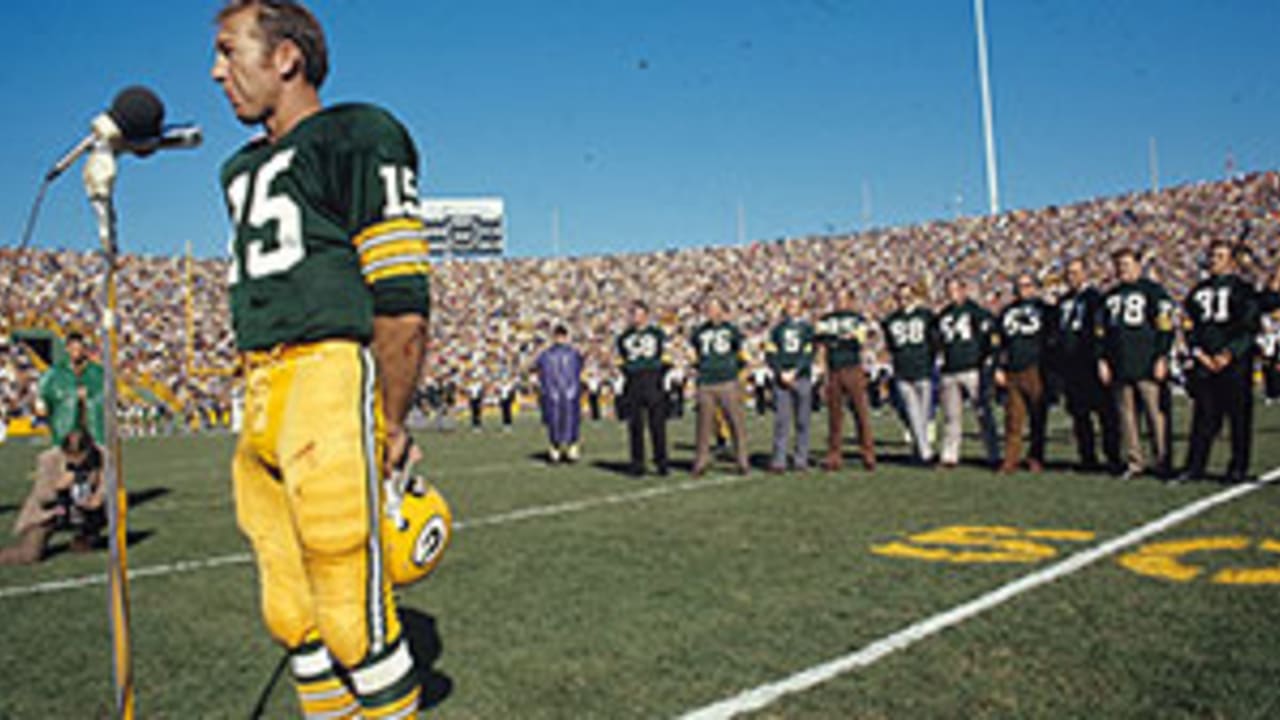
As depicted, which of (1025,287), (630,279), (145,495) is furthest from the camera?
(630,279)

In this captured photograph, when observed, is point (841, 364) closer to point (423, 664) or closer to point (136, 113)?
point (423, 664)

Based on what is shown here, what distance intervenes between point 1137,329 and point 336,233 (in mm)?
8391

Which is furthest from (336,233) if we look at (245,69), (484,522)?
(484,522)

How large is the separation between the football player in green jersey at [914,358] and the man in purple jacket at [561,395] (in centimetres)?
483

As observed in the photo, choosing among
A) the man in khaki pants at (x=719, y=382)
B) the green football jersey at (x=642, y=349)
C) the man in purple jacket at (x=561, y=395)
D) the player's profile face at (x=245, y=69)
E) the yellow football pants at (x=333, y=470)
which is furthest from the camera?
the man in purple jacket at (x=561, y=395)

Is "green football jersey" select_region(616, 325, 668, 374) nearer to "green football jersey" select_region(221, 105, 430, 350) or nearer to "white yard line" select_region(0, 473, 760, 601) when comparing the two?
"white yard line" select_region(0, 473, 760, 601)

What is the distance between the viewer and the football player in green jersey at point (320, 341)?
88.7 inches

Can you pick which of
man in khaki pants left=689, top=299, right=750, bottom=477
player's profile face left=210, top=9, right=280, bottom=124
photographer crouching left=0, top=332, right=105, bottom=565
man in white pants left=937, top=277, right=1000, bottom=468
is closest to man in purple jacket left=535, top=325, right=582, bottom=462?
man in khaki pants left=689, top=299, right=750, bottom=477

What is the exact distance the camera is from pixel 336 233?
95.5 inches

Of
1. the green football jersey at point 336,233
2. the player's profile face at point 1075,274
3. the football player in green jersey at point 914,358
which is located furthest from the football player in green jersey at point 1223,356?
the green football jersey at point 336,233

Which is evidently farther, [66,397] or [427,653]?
[66,397]

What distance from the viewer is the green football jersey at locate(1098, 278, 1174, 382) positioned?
8773mm

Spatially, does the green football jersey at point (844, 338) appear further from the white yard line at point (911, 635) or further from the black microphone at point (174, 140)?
the black microphone at point (174, 140)

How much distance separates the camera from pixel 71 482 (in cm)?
779
